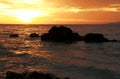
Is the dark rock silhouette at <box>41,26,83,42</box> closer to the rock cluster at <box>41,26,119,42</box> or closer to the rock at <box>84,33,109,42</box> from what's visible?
the rock cluster at <box>41,26,119,42</box>

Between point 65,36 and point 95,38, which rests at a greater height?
point 65,36

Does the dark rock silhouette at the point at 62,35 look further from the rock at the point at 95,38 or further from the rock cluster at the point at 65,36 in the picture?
the rock at the point at 95,38

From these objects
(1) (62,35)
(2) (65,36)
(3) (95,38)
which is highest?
(1) (62,35)

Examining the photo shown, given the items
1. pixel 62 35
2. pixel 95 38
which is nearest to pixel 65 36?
pixel 62 35

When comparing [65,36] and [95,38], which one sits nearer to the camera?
[95,38]

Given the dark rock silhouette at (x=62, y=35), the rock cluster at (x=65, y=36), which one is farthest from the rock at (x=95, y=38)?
the dark rock silhouette at (x=62, y=35)

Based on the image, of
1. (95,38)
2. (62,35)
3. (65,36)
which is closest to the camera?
(95,38)

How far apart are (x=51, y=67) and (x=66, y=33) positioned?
1856 inches

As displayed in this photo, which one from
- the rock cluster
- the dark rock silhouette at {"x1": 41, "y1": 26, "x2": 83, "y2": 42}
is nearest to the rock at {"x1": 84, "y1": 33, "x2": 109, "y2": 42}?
the rock cluster

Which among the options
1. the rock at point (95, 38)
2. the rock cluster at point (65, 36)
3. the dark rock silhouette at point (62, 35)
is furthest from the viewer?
the dark rock silhouette at point (62, 35)

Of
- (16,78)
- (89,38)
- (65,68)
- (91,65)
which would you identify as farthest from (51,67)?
(89,38)

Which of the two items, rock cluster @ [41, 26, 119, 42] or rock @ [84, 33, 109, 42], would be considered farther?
rock cluster @ [41, 26, 119, 42]

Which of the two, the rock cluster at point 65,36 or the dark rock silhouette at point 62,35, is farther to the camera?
the dark rock silhouette at point 62,35

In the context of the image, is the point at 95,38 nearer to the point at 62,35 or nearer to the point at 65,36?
the point at 65,36
